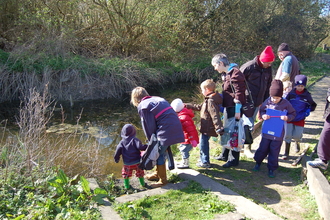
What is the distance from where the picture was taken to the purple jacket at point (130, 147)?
4371mm

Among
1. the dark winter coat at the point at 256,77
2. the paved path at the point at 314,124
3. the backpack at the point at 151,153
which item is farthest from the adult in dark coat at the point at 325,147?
the backpack at the point at 151,153

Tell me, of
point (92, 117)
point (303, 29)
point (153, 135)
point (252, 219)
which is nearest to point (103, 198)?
point (153, 135)

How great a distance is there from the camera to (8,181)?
14.0 ft

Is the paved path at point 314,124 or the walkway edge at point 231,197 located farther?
the paved path at point 314,124

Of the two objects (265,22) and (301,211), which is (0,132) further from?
(265,22)

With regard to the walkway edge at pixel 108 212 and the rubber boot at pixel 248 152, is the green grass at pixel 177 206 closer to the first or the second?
the walkway edge at pixel 108 212

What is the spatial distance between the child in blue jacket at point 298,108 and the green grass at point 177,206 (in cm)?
216

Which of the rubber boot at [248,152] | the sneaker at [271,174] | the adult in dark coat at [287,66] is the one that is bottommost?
the sneaker at [271,174]

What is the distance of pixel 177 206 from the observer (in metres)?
3.76

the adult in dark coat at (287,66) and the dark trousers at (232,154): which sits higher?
the adult in dark coat at (287,66)

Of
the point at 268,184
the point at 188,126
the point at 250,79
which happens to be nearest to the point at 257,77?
the point at 250,79

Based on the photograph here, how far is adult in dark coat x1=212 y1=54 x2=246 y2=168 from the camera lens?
476 centimetres

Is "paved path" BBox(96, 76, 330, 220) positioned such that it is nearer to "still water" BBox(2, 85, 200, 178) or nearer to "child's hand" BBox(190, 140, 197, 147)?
"child's hand" BBox(190, 140, 197, 147)

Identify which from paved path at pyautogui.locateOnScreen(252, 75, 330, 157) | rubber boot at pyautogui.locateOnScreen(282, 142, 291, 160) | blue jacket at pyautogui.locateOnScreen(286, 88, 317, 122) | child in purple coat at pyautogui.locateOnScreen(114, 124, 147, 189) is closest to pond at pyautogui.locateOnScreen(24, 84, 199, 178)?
child in purple coat at pyautogui.locateOnScreen(114, 124, 147, 189)
